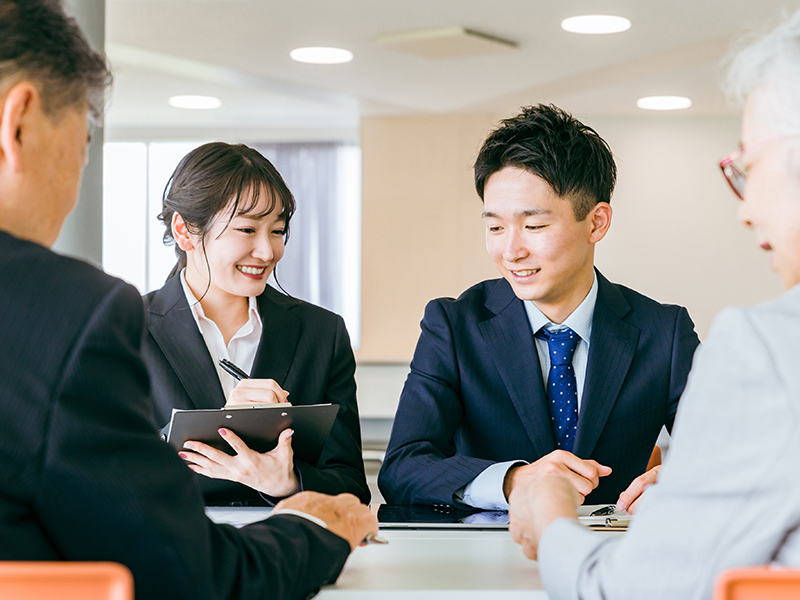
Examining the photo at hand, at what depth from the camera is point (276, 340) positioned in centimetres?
226

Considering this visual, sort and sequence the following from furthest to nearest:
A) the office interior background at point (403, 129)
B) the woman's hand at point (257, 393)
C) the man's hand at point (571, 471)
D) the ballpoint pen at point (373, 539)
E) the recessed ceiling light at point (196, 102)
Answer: the recessed ceiling light at point (196, 102)
the office interior background at point (403, 129)
the woman's hand at point (257, 393)
the man's hand at point (571, 471)
the ballpoint pen at point (373, 539)

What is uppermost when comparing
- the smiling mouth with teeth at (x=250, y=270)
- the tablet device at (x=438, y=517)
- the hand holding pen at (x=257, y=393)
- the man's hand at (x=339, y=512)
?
the smiling mouth with teeth at (x=250, y=270)

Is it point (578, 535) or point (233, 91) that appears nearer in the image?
point (578, 535)

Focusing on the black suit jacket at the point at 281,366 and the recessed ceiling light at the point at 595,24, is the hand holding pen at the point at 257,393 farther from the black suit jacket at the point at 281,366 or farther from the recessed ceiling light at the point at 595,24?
the recessed ceiling light at the point at 595,24

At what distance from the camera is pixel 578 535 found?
1.03 metres

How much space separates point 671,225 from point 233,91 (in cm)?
344

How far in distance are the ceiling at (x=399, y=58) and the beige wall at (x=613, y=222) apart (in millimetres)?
220

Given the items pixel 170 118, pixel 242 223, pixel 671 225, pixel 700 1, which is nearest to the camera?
pixel 242 223

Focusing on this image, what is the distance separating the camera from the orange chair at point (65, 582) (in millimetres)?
733

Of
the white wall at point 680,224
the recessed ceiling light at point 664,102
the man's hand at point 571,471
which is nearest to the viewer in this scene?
the man's hand at point 571,471

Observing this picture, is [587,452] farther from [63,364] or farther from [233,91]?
[233,91]

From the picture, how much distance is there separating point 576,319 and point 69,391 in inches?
62.1

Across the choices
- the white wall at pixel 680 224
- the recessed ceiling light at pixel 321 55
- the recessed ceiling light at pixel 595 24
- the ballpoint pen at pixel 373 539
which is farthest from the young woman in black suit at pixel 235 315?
the white wall at pixel 680 224

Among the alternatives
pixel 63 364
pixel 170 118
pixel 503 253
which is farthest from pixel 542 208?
pixel 170 118
